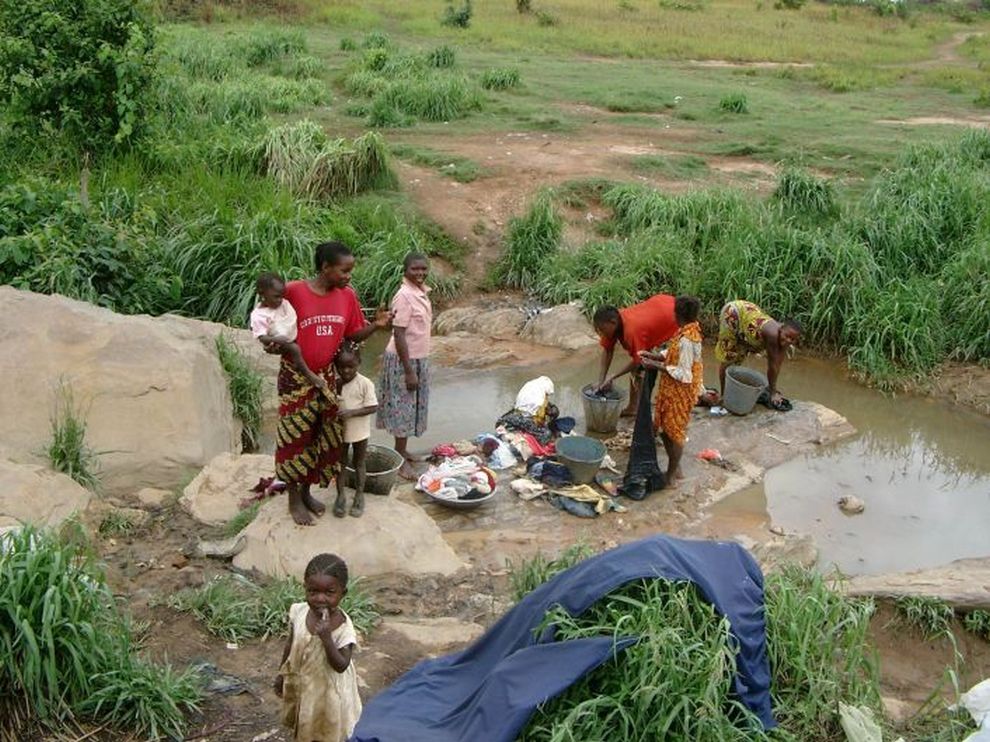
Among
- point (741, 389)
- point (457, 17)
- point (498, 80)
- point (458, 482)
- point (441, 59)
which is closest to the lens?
point (458, 482)

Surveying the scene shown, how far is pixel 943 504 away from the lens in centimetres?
686

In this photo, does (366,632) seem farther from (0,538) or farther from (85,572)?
(0,538)

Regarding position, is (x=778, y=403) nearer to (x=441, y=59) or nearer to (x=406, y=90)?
(x=406, y=90)

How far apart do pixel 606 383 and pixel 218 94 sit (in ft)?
26.3

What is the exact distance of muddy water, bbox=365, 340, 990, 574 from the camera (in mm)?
6129

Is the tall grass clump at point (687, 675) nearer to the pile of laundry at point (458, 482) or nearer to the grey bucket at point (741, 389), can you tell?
the pile of laundry at point (458, 482)

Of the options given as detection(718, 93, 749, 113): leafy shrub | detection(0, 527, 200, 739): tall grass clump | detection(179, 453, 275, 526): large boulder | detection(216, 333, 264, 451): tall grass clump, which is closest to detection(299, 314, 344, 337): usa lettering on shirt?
detection(179, 453, 275, 526): large boulder

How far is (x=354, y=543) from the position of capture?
192 inches

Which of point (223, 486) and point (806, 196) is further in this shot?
point (806, 196)

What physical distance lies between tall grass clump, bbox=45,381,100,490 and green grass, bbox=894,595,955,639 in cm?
410

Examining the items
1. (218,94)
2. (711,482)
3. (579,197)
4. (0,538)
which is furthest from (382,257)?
(0,538)

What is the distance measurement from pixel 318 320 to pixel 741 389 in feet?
12.1

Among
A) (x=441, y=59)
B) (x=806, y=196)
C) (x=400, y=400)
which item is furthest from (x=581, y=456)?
(x=441, y=59)

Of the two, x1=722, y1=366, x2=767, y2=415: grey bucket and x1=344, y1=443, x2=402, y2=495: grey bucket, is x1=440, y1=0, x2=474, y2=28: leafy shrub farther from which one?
x1=344, y1=443, x2=402, y2=495: grey bucket
